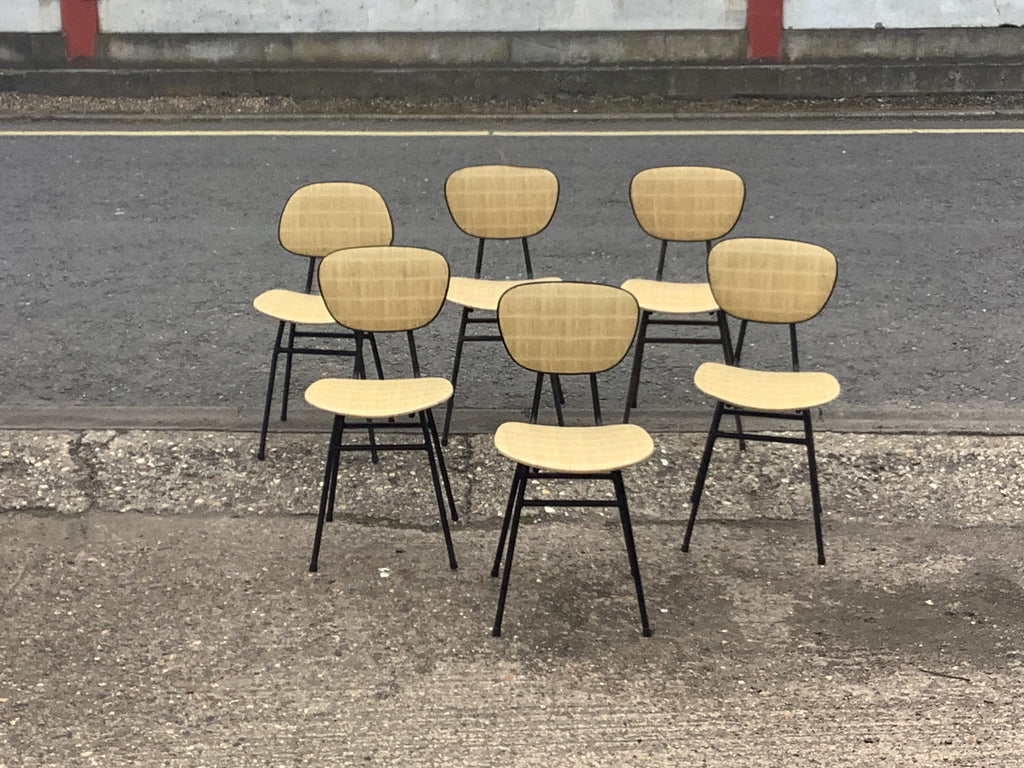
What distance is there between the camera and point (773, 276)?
4.70 metres

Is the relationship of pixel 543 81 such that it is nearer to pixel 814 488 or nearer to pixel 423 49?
pixel 423 49

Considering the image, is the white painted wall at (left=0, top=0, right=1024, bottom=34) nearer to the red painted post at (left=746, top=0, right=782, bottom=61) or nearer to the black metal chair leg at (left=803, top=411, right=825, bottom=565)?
the red painted post at (left=746, top=0, right=782, bottom=61)

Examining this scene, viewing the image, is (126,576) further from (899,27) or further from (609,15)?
(899,27)

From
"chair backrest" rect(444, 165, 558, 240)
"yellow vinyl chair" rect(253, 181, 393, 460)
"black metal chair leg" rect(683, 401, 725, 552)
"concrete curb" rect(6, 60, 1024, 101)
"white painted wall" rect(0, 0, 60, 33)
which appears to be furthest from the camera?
"white painted wall" rect(0, 0, 60, 33)

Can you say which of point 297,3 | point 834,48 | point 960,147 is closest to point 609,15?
point 834,48

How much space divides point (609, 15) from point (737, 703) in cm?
1035

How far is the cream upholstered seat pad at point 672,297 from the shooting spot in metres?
5.11

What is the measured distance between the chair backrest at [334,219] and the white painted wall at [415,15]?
775cm

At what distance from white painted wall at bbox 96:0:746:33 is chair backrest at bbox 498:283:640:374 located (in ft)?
29.8

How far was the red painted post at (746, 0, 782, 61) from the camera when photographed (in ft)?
40.9

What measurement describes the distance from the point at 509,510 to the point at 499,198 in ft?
7.27

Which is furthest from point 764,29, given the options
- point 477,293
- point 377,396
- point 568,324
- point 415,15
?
point 377,396

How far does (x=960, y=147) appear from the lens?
10055mm

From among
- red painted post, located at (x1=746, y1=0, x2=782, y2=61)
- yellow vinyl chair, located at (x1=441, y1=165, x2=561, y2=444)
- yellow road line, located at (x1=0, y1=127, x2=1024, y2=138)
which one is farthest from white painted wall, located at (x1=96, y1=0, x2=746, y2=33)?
yellow vinyl chair, located at (x1=441, y1=165, x2=561, y2=444)
